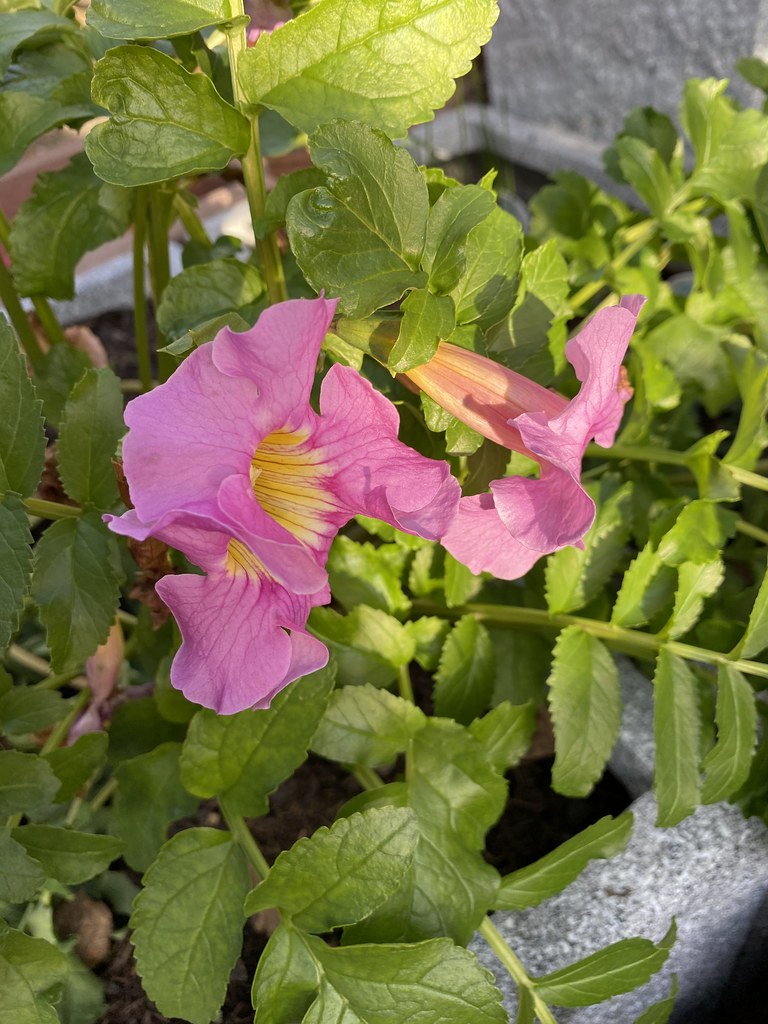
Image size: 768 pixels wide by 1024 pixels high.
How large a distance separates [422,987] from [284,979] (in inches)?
3.3

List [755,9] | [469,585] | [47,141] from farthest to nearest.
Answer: [47,141] → [755,9] → [469,585]

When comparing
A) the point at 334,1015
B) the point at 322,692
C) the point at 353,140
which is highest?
the point at 353,140

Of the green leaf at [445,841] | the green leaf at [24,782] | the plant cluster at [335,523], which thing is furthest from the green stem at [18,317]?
the green leaf at [445,841]

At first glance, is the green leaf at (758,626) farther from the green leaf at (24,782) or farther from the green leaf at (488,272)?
the green leaf at (24,782)

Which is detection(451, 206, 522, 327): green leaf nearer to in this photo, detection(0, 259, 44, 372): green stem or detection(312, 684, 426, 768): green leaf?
detection(312, 684, 426, 768): green leaf

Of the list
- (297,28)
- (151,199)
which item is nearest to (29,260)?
(151,199)

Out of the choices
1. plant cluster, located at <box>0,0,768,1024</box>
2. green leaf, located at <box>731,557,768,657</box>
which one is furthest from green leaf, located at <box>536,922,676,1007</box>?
green leaf, located at <box>731,557,768,657</box>

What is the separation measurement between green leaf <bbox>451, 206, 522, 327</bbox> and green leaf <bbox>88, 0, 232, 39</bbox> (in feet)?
0.61

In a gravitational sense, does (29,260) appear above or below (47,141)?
above

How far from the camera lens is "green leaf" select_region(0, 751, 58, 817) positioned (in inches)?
23.1

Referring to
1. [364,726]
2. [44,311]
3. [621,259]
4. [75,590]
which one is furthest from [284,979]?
[621,259]

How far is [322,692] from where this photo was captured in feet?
1.97

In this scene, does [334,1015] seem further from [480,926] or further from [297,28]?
[297,28]

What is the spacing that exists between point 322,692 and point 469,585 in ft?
0.60
